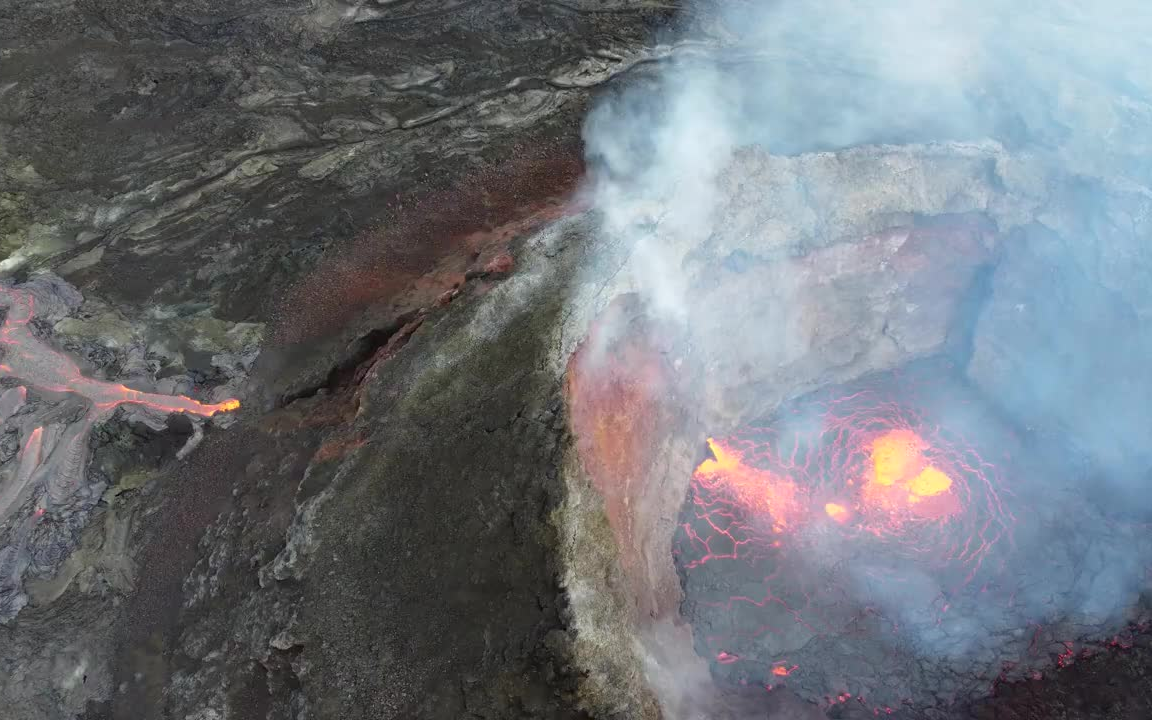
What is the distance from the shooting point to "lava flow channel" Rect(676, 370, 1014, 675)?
42.1 feet

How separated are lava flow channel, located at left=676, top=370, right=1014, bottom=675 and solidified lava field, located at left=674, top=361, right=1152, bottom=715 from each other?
27 millimetres

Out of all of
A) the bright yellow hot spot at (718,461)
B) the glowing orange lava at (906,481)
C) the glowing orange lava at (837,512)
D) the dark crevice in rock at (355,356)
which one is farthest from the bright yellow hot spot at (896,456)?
the dark crevice in rock at (355,356)

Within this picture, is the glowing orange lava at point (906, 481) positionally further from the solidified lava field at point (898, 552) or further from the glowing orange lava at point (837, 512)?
the glowing orange lava at point (837, 512)

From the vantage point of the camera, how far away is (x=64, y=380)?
1305 cm

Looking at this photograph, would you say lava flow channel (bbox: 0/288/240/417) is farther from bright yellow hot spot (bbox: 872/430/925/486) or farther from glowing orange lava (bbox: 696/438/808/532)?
bright yellow hot spot (bbox: 872/430/925/486)

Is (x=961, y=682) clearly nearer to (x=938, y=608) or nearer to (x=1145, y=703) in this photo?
(x=938, y=608)

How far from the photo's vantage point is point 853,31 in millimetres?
16922

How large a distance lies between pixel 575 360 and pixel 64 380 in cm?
1014

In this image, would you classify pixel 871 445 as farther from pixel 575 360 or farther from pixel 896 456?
pixel 575 360

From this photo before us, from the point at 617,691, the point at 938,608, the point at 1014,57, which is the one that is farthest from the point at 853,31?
the point at 617,691

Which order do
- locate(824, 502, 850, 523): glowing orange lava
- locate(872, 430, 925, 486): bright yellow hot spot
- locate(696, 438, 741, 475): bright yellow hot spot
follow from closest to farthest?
1. locate(824, 502, 850, 523): glowing orange lava
2. locate(872, 430, 925, 486): bright yellow hot spot
3. locate(696, 438, 741, 475): bright yellow hot spot

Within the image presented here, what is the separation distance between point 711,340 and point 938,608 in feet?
21.4

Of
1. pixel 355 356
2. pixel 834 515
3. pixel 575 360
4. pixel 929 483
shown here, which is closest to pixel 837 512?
pixel 834 515

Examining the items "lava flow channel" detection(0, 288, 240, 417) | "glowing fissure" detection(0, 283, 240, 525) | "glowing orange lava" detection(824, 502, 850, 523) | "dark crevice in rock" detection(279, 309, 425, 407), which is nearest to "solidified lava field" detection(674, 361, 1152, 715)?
"glowing orange lava" detection(824, 502, 850, 523)
